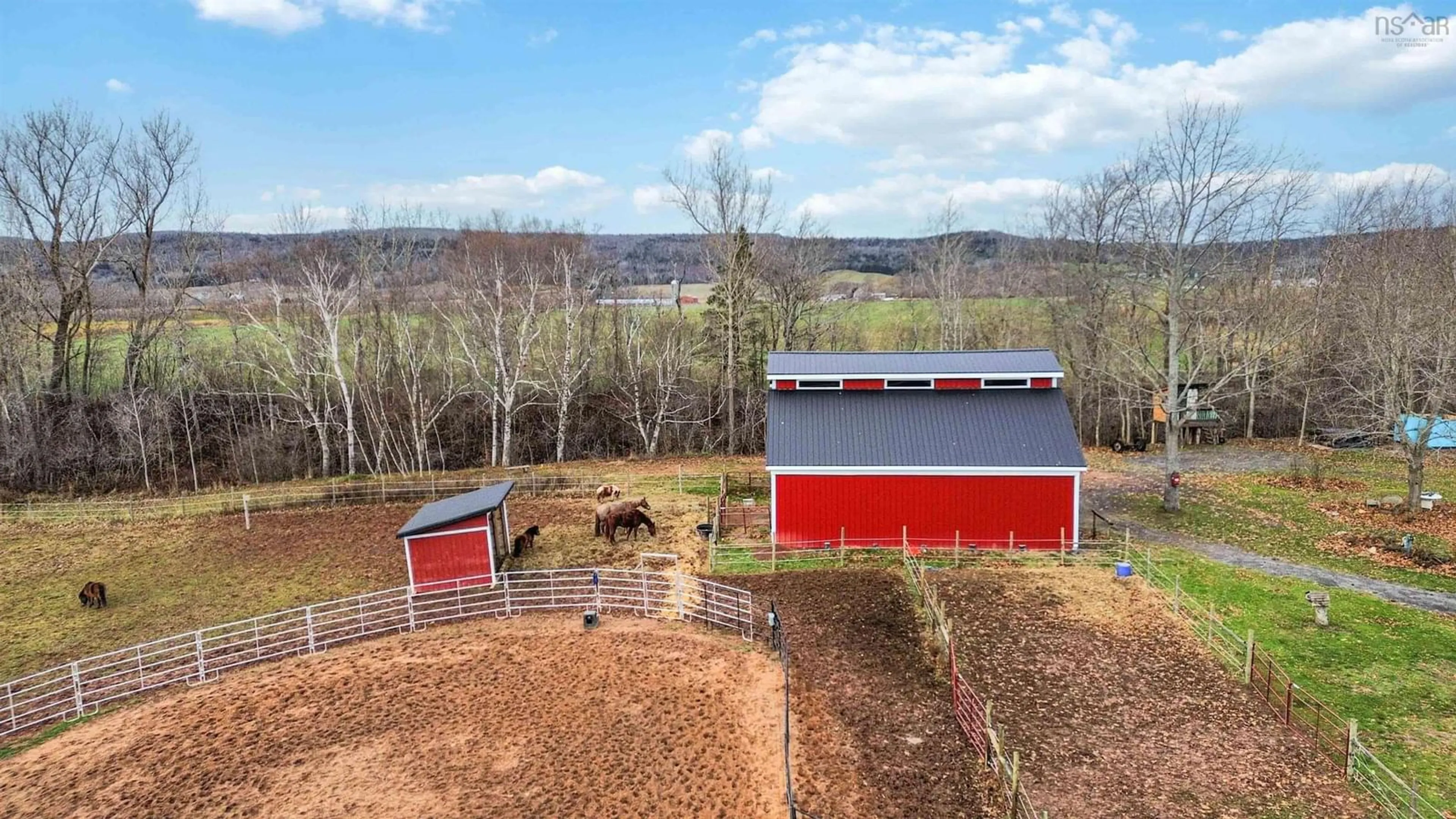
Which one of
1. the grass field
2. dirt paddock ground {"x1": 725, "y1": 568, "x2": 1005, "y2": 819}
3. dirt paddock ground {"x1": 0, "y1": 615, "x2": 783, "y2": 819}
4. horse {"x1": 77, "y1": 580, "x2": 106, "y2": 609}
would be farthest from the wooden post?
horse {"x1": 77, "y1": 580, "x2": 106, "y2": 609}

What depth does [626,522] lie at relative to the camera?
22.8 metres

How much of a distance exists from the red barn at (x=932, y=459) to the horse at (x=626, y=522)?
14.0ft

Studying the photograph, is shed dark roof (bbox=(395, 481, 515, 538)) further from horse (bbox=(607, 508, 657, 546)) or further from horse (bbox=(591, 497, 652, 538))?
horse (bbox=(607, 508, 657, 546))

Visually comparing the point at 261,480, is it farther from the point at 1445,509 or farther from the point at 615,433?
the point at 1445,509

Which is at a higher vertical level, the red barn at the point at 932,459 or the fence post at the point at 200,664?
Result: the red barn at the point at 932,459

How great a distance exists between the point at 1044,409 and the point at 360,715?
19.6 metres

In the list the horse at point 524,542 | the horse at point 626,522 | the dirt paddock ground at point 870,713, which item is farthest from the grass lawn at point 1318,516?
the horse at point 524,542

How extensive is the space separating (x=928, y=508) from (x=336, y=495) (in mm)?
22591

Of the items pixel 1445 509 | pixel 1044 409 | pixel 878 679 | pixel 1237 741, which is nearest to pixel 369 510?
pixel 878 679

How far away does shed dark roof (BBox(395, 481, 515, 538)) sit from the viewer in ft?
60.6

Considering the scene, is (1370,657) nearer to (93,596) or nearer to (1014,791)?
(1014,791)

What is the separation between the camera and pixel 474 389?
3788 centimetres

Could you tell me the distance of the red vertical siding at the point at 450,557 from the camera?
18812 millimetres

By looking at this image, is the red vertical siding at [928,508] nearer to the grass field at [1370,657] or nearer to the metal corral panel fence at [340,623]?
the grass field at [1370,657]
